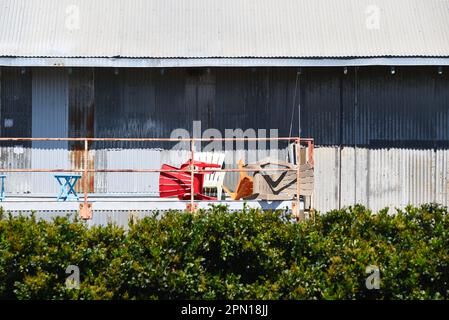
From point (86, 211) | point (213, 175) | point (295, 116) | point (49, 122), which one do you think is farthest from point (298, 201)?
point (49, 122)

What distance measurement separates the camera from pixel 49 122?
685 inches

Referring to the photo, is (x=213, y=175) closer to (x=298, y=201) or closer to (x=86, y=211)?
Answer: (x=298, y=201)

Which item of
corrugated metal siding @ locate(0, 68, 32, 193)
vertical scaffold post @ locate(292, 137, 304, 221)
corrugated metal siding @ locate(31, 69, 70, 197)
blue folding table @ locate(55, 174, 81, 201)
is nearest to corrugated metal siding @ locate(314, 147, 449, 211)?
vertical scaffold post @ locate(292, 137, 304, 221)

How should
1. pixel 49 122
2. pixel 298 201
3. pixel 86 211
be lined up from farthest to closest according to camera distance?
pixel 49 122 → pixel 298 201 → pixel 86 211

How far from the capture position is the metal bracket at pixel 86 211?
14.3 metres

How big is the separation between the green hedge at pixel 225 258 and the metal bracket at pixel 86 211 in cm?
224
